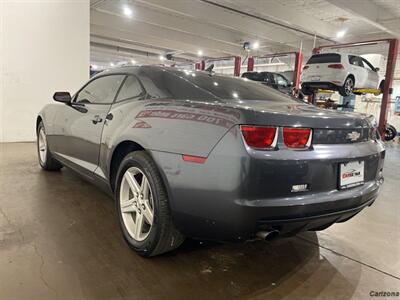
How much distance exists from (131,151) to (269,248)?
118 cm

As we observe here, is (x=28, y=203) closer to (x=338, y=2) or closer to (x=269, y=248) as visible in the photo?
(x=269, y=248)

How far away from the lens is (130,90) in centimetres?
230

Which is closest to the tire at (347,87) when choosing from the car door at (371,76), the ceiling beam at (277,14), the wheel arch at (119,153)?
the car door at (371,76)

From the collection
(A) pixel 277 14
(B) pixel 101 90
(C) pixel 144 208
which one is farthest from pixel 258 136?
(A) pixel 277 14

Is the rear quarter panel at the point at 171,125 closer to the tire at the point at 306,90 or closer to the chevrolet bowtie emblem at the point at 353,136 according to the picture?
the chevrolet bowtie emblem at the point at 353,136

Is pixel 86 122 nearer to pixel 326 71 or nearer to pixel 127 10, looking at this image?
pixel 326 71

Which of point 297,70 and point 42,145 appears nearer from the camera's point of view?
point 42,145

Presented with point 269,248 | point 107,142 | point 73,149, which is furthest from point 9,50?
point 269,248

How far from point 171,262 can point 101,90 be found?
5.49 ft

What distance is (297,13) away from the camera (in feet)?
30.9

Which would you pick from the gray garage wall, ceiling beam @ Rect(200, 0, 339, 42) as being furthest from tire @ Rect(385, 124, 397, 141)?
the gray garage wall

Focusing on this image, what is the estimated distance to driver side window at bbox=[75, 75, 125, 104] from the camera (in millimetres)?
2516

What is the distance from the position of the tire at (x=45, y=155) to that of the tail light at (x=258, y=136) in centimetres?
288

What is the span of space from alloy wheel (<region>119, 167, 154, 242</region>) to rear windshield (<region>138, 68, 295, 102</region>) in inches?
22.1
